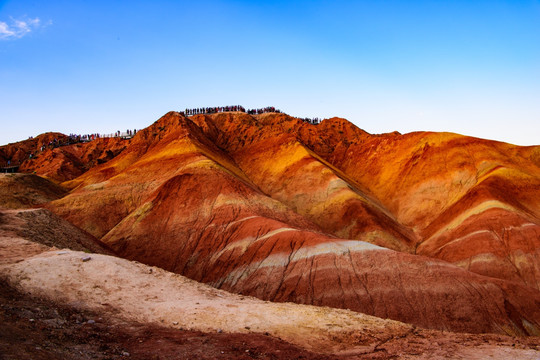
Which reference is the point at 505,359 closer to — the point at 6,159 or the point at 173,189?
the point at 173,189

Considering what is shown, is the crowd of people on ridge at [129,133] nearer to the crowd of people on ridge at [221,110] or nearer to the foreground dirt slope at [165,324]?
the crowd of people on ridge at [221,110]

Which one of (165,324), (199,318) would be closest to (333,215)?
(199,318)

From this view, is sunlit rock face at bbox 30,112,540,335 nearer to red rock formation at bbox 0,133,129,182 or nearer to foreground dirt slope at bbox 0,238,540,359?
red rock formation at bbox 0,133,129,182

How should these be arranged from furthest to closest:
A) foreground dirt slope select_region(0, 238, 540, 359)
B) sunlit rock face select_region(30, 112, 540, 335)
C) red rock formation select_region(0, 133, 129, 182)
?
red rock formation select_region(0, 133, 129, 182), sunlit rock face select_region(30, 112, 540, 335), foreground dirt slope select_region(0, 238, 540, 359)

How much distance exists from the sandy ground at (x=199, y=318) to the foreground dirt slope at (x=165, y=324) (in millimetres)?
38

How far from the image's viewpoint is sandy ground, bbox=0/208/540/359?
1469cm

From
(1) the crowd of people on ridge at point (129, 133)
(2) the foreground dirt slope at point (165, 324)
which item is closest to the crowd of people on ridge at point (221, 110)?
(1) the crowd of people on ridge at point (129, 133)

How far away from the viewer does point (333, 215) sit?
5531 cm

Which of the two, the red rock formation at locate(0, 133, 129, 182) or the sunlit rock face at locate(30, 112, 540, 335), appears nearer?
the sunlit rock face at locate(30, 112, 540, 335)

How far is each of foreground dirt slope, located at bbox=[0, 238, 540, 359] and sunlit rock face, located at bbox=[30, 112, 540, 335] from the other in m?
12.1

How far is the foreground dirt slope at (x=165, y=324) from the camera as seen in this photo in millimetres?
12828

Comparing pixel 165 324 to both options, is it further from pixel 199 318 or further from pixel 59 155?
pixel 59 155

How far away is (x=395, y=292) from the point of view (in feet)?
98.7

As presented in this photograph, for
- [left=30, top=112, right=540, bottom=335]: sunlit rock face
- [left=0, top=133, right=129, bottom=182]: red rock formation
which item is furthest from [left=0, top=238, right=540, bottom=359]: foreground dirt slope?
[left=0, top=133, right=129, bottom=182]: red rock formation
